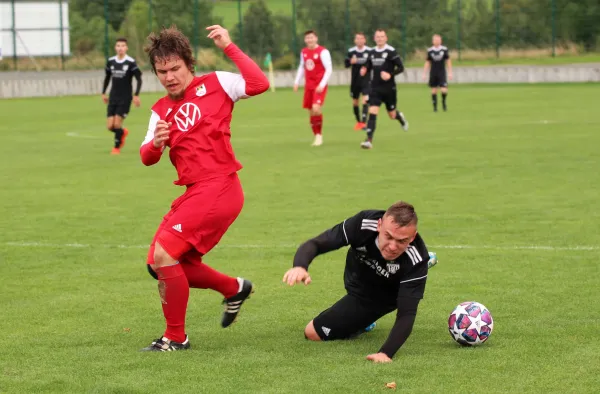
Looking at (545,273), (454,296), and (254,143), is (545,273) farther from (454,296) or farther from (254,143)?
(254,143)

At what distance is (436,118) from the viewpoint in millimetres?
29109

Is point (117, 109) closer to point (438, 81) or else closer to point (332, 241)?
point (438, 81)

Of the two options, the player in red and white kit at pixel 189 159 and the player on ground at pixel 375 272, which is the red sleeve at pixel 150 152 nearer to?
the player in red and white kit at pixel 189 159

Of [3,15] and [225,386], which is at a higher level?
[3,15]

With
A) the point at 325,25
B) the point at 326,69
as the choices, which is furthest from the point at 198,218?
the point at 325,25

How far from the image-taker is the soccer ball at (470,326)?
6949mm

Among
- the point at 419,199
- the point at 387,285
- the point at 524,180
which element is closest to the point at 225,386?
the point at 387,285

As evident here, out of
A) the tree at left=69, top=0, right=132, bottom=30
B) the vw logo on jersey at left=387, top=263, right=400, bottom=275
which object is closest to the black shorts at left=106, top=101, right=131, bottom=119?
the vw logo on jersey at left=387, top=263, right=400, bottom=275

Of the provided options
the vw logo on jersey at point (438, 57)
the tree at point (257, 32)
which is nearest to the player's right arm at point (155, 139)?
the vw logo on jersey at point (438, 57)

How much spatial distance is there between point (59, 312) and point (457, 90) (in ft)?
116

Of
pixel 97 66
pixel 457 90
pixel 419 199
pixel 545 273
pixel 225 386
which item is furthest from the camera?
pixel 97 66

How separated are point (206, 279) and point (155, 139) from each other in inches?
40.1

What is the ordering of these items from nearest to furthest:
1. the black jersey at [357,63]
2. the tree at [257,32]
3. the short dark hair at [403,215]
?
the short dark hair at [403,215] → the black jersey at [357,63] → the tree at [257,32]

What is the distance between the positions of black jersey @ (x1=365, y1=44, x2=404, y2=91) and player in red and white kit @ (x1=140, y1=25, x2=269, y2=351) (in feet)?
50.8
